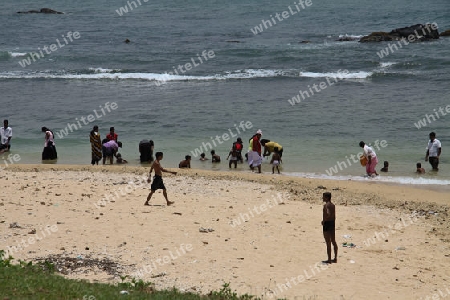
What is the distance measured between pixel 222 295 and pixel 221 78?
96.1 ft

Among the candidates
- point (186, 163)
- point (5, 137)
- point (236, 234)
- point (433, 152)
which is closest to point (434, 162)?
point (433, 152)

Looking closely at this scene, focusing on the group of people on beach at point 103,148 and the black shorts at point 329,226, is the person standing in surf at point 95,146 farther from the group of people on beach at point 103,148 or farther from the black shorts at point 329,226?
the black shorts at point 329,226

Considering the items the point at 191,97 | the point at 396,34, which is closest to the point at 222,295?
the point at 191,97

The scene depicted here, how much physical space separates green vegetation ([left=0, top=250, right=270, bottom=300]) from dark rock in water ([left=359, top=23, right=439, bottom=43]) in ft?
136

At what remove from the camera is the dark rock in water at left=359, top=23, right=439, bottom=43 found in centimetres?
4961

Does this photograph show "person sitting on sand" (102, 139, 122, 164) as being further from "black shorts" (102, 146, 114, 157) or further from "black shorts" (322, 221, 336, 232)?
"black shorts" (322, 221, 336, 232)

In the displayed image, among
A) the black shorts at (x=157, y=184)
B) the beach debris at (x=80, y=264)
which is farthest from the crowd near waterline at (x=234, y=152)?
the beach debris at (x=80, y=264)

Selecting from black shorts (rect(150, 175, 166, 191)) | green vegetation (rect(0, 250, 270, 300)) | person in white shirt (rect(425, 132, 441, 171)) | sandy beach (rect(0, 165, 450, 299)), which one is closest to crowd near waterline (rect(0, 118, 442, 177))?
person in white shirt (rect(425, 132, 441, 171))

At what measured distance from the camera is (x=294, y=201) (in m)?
17.2

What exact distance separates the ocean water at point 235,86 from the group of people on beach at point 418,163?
0.31 m

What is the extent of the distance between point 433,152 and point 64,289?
14861mm

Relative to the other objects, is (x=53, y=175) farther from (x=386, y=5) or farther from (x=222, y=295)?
(x=386, y=5)

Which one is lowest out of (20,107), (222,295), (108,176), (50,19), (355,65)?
(222,295)

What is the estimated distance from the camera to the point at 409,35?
164 feet
